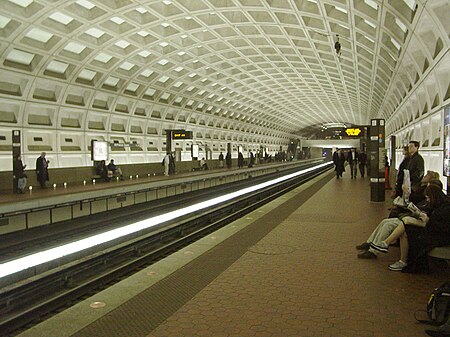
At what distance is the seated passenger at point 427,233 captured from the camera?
5231 millimetres

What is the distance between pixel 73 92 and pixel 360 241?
20.1 metres

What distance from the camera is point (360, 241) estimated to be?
25.0ft

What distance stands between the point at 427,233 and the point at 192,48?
2040 centimetres

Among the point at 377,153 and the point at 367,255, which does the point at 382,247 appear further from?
the point at 377,153

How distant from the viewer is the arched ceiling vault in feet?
49.2

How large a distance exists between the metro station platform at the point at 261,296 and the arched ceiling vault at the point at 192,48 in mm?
7055

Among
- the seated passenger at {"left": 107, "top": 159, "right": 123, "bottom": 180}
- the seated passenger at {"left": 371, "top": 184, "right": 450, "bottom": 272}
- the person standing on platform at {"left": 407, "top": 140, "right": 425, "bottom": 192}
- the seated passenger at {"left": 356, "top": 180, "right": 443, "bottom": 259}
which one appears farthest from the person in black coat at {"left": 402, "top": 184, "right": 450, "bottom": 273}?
→ the seated passenger at {"left": 107, "top": 159, "right": 123, "bottom": 180}

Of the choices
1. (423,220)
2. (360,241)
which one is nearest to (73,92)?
(360,241)

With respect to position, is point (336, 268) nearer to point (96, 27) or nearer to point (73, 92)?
point (96, 27)

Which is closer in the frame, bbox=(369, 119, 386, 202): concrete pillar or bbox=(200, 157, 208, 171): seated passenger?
bbox=(369, 119, 386, 202): concrete pillar

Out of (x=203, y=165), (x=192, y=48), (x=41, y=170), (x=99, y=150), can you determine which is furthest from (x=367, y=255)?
(x=203, y=165)

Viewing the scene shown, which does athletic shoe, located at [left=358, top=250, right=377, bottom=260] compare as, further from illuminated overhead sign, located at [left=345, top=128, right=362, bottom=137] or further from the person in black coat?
illuminated overhead sign, located at [left=345, top=128, right=362, bottom=137]

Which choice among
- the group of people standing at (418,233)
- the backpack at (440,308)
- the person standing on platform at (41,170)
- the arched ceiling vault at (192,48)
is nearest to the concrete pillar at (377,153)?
the arched ceiling vault at (192,48)

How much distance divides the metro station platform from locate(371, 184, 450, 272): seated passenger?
0.90 feet
